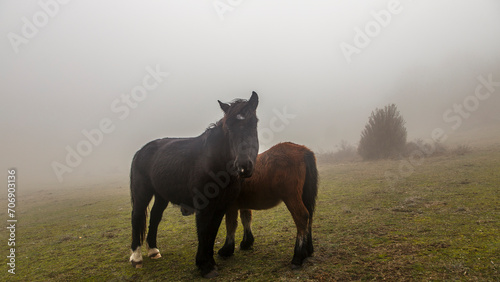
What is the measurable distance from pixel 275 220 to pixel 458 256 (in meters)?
3.80

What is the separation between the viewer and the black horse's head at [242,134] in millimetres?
3057

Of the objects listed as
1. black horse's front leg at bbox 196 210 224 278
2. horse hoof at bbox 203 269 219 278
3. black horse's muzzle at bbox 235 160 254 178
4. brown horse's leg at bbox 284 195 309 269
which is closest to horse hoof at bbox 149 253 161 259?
black horse's front leg at bbox 196 210 224 278

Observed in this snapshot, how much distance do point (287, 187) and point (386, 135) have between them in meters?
17.6

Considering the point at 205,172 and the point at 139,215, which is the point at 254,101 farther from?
the point at 139,215

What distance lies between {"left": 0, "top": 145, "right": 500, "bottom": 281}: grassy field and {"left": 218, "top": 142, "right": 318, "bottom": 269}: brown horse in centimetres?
50

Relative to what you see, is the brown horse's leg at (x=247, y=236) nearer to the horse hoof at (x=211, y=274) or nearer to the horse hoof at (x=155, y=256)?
the horse hoof at (x=211, y=274)

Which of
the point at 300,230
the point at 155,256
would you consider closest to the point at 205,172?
the point at 300,230

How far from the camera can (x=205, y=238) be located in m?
3.74

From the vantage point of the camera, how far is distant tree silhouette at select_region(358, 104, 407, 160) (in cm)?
1844

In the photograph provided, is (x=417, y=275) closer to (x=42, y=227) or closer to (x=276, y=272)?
(x=276, y=272)

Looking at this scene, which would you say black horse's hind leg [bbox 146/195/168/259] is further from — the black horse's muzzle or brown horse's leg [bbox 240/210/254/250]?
the black horse's muzzle

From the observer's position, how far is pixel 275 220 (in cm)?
638

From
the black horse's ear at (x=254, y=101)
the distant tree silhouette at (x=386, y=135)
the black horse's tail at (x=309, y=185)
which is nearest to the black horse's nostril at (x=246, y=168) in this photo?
the black horse's ear at (x=254, y=101)

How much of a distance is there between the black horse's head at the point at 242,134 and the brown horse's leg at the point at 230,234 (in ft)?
4.05
